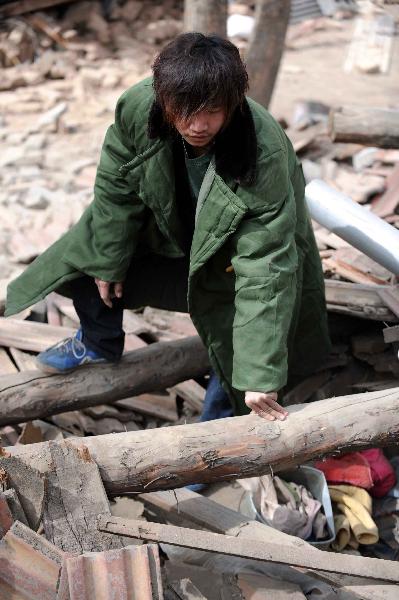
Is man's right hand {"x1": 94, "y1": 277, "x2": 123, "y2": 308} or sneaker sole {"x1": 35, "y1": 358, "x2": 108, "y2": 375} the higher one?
man's right hand {"x1": 94, "y1": 277, "x2": 123, "y2": 308}

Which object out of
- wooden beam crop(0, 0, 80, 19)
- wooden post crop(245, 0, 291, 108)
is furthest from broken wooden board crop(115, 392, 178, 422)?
wooden beam crop(0, 0, 80, 19)

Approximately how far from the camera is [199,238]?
127 inches

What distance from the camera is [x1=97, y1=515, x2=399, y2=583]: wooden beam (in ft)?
8.90

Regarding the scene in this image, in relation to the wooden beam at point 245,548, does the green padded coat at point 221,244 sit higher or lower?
higher

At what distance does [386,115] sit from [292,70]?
21.4 feet

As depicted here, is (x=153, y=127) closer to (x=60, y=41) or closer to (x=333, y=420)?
(x=333, y=420)

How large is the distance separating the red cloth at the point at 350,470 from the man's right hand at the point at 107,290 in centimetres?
146

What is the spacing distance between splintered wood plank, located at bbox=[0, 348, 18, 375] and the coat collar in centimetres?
201

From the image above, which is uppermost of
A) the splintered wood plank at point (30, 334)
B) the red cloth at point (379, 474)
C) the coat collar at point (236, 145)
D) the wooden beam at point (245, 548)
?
the coat collar at point (236, 145)

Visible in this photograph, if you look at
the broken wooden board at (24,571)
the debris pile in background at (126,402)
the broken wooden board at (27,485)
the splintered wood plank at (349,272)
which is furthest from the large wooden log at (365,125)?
the broken wooden board at (24,571)

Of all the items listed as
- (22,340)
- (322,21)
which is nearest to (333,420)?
(22,340)

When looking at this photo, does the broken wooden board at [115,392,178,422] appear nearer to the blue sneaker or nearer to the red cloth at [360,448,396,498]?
the blue sneaker

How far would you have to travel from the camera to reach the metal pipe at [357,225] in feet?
14.5

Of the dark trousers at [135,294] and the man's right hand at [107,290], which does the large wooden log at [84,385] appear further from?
the man's right hand at [107,290]
